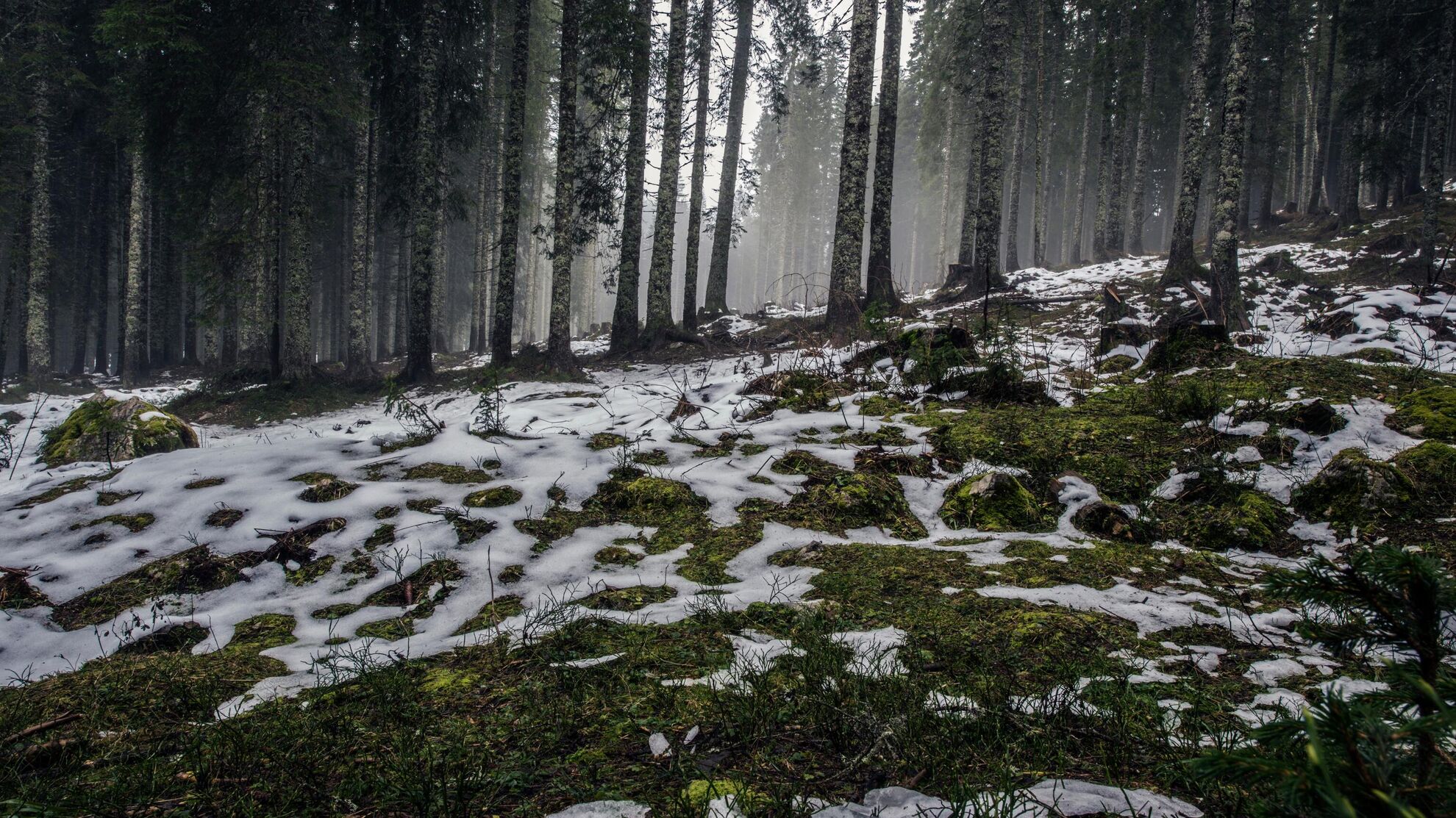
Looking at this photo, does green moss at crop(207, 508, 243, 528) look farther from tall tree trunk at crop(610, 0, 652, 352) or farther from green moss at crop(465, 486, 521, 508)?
tall tree trunk at crop(610, 0, 652, 352)

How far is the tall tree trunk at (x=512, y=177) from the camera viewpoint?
436 inches

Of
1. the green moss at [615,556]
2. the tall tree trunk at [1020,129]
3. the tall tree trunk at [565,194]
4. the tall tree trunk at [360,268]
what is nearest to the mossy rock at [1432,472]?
the green moss at [615,556]

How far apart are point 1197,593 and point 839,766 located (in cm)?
216

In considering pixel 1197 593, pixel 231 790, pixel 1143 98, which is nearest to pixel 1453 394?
pixel 1197 593

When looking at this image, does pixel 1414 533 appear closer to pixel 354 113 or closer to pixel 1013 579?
pixel 1013 579

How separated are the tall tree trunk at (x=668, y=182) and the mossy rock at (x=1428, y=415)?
9941mm

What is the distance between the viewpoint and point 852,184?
33.5 ft

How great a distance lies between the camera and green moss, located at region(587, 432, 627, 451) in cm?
509

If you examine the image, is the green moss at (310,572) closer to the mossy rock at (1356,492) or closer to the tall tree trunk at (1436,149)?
the mossy rock at (1356,492)

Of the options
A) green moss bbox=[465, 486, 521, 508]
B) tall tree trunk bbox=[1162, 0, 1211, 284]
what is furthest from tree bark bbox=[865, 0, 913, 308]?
green moss bbox=[465, 486, 521, 508]

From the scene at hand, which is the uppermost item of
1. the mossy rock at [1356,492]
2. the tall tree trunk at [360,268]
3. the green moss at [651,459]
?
the tall tree trunk at [360,268]

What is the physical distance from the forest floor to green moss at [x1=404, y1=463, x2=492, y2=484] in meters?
0.03

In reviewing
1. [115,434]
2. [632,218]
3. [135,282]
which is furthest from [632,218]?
[135,282]

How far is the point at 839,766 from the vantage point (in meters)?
1.59
